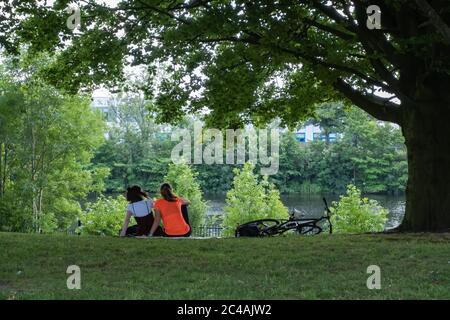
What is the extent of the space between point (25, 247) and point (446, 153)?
8377 mm

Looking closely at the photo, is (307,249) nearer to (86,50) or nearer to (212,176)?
(86,50)

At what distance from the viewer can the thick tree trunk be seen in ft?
40.0

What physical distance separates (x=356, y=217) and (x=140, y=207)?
1213 cm

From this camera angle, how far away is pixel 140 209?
11.5 m

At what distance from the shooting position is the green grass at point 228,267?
6289mm

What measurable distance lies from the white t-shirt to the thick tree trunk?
5.48 meters

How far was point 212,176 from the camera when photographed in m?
62.8

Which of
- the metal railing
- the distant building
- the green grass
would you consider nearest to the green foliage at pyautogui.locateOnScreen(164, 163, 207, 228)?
the metal railing

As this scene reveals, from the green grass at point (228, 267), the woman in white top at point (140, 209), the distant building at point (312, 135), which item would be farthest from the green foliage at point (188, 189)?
the distant building at point (312, 135)

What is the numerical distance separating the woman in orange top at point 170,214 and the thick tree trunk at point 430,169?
4830mm

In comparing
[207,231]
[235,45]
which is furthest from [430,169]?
[207,231]

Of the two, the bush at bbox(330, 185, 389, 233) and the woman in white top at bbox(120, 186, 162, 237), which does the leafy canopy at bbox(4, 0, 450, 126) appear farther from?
the bush at bbox(330, 185, 389, 233)

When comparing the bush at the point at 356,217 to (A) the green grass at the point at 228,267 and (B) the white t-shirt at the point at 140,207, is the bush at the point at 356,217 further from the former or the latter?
(B) the white t-shirt at the point at 140,207

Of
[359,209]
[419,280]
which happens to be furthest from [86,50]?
[359,209]
